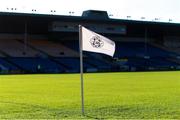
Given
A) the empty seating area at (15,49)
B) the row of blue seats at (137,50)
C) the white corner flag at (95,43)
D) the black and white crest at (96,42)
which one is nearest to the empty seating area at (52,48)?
the empty seating area at (15,49)

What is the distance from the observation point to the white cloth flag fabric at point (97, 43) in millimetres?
12328

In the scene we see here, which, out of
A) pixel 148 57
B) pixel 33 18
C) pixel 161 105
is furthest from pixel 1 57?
pixel 161 105

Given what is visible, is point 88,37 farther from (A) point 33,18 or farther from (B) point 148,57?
(B) point 148,57

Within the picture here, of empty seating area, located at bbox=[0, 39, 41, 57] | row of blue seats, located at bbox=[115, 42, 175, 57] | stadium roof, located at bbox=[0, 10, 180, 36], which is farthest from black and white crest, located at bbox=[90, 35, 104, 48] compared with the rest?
row of blue seats, located at bbox=[115, 42, 175, 57]

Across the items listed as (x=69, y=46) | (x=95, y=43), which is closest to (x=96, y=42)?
(x=95, y=43)

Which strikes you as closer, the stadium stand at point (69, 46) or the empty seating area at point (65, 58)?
the empty seating area at point (65, 58)

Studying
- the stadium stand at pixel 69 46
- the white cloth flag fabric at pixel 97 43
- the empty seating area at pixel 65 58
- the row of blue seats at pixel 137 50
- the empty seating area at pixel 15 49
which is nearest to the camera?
the white cloth flag fabric at pixel 97 43

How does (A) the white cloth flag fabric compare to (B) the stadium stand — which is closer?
(A) the white cloth flag fabric

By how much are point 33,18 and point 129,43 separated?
2273 centimetres

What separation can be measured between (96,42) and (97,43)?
45 mm

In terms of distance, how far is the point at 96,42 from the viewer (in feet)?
40.9

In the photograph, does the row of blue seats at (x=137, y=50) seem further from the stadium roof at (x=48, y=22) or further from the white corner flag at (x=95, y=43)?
the white corner flag at (x=95, y=43)

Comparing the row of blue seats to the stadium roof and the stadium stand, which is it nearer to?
the stadium stand

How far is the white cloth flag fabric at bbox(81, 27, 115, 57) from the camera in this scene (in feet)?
40.4
